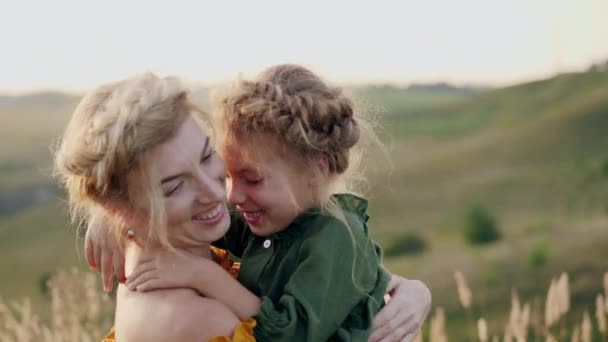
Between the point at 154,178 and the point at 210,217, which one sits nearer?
the point at 154,178

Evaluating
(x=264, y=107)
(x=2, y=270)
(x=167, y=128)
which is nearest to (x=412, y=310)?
(x=264, y=107)

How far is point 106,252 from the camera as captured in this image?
3736 millimetres

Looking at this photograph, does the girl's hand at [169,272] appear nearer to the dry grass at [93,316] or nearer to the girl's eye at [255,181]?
the girl's eye at [255,181]

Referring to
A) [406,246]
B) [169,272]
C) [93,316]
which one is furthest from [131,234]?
[406,246]

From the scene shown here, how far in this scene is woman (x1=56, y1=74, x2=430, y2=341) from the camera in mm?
3088

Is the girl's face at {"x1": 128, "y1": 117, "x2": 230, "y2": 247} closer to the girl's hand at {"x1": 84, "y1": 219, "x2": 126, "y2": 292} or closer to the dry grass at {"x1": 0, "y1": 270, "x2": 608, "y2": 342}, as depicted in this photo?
the girl's hand at {"x1": 84, "y1": 219, "x2": 126, "y2": 292}

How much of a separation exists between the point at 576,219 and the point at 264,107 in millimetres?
8381

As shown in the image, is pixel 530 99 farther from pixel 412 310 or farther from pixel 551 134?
pixel 412 310

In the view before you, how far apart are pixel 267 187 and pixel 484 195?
9.12m

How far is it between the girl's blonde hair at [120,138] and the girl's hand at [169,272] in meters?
0.08

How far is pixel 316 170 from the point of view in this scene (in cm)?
346

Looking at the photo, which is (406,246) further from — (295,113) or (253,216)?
(295,113)

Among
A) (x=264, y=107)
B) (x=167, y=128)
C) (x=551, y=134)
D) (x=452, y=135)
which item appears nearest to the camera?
(x=167, y=128)

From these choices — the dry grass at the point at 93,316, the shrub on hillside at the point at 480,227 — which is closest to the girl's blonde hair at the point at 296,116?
the dry grass at the point at 93,316
